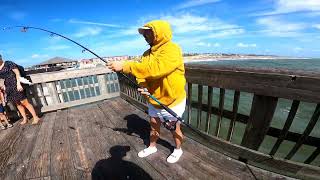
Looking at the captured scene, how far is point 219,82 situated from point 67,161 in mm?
2666

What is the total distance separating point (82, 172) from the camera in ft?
9.39

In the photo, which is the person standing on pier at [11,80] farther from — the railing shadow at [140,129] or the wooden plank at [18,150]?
the railing shadow at [140,129]

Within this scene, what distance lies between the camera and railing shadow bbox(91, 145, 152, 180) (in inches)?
106

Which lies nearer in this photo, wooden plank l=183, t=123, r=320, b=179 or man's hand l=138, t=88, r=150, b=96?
wooden plank l=183, t=123, r=320, b=179

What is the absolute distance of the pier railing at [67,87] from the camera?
5.67 m

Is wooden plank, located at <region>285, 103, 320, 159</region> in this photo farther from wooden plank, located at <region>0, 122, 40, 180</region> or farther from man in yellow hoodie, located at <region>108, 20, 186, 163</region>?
wooden plank, located at <region>0, 122, 40, 180</region>

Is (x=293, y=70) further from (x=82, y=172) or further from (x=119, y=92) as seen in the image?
(x=119, y=92)

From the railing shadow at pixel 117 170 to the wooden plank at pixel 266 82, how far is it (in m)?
1.57

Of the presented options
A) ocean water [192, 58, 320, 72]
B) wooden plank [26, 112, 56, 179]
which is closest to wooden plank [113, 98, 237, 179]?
ocean water [192, 58, 320, 72]

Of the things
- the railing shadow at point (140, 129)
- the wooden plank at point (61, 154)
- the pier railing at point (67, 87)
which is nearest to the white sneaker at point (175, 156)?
the railing shadow at point (140, 129)

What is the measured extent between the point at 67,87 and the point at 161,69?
18.1 ft

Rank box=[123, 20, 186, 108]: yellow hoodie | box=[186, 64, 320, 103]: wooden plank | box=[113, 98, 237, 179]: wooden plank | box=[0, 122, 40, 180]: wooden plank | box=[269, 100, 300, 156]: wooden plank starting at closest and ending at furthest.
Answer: box=[186, 64, 320, 103]: wooden plank < box=[269, 100, 300, 156]: wooden plank < box=[123, 20, 186, 108]: yellow hoodie < box=[113, 98, 237, 179]: wooden plank < box=[0, 122, 40, 180]: wooden plank

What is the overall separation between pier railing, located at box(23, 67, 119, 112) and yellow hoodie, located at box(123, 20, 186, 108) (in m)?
4.17

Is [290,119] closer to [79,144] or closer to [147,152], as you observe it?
[147,152]
